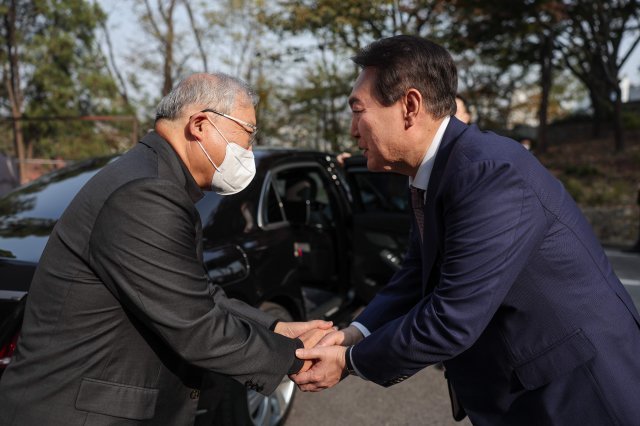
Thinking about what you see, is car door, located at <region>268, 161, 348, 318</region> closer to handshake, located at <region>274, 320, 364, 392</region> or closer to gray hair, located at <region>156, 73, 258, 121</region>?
handshake, located at <region>274, 320, 364, 392</region>

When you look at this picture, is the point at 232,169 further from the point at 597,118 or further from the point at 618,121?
the point at 597,118

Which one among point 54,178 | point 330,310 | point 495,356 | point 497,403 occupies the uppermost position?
point 54,178

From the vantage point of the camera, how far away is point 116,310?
1.54m

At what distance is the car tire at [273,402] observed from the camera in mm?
3176

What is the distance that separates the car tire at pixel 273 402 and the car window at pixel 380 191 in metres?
1.55

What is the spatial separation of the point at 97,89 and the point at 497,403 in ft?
91.2

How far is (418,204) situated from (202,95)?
0.82 m

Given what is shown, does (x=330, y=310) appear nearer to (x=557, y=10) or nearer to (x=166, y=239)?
(x=166, y=239)

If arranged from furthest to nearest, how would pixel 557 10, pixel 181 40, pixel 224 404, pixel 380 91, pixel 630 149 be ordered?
→ pixel 181 40, pixel 630 149, pixel 557 10, pixel 224 404, pixel 380 91

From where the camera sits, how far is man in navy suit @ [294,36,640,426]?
4.89 ft

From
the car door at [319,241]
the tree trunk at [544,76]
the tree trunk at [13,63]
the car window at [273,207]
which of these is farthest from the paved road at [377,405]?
the tree trunk at [13,63]

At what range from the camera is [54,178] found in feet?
11.9

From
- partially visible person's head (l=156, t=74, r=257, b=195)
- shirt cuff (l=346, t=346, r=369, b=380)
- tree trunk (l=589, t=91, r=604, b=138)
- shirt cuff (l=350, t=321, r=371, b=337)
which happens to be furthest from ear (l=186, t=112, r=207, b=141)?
tree trunk (l=589, t=91, r=604, b=138)

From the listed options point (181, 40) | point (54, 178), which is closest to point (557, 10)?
point (181, 40)
